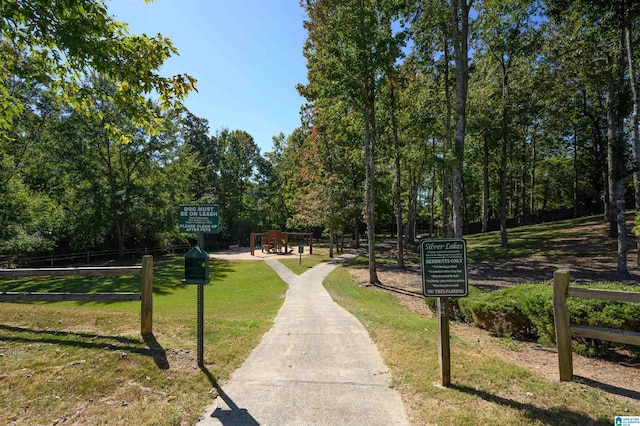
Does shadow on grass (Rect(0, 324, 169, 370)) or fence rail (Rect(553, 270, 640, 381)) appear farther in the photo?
shadow on grass (Rect(0, 324, 169, 370))

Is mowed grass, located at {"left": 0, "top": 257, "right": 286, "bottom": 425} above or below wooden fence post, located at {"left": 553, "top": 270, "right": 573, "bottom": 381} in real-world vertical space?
below

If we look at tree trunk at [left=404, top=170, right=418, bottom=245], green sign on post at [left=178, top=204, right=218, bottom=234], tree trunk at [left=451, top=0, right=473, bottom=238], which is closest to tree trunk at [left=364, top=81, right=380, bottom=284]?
tree trunk at [left=451, top=0, right=473, bottom=238]

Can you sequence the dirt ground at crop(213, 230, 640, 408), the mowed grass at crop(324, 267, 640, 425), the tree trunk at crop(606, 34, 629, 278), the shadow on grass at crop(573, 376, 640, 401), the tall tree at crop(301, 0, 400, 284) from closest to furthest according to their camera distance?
the mowed grass at crop(324, 267, 640, 425)
the shadow on grass at crop(573, 376, 640, 401)
the dirt ground at crop(213, 230, 640, 408)
the tree trunk at crop(606, 34, 629, 278)
the tall tree at crop(301, 0, 400, 284)

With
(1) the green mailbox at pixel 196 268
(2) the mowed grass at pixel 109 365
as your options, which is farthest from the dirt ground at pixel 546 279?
(1) the green mailbox at pixel 196 268

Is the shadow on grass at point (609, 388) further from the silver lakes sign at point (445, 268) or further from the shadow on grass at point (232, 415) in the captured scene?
the shadow on grass at point (232, 415)

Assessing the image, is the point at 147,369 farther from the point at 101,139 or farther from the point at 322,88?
A: the point at 101,139

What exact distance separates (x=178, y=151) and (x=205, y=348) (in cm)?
2998

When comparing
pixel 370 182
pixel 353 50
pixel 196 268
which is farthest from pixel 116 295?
pixel 353 50

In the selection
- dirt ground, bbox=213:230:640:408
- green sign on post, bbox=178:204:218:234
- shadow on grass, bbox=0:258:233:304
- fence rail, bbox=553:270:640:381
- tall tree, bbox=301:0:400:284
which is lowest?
shadow on grass, bbox=0:258:233:304

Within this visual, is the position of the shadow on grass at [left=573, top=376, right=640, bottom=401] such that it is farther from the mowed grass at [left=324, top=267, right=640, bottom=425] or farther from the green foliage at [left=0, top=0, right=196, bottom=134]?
the green foliage at [left=0, top=0, right=196, bottom=134]

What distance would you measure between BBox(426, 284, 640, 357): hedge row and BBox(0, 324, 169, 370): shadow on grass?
19.8 ft

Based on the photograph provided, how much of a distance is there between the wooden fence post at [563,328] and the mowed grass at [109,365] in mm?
4343

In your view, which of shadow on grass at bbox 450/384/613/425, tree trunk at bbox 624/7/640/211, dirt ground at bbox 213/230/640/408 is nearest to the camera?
shadow on grass at bbox 450/384/613/425

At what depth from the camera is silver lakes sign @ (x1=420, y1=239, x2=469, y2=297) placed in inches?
167
